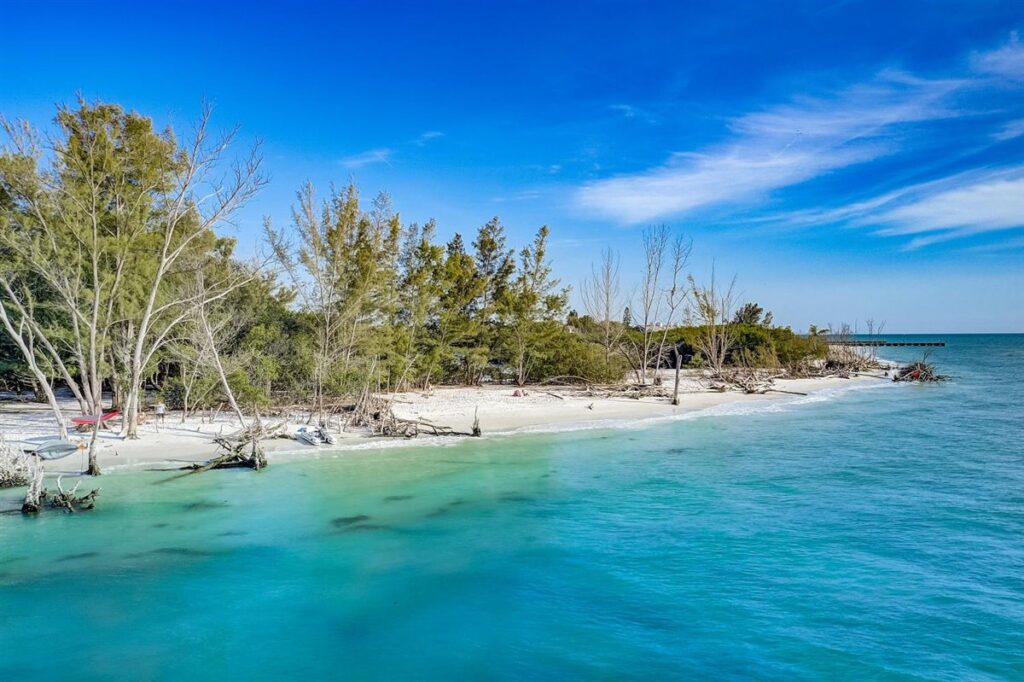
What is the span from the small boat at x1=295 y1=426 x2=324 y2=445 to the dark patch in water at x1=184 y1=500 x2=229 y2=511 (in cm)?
500

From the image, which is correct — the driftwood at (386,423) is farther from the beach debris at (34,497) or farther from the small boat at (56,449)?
the beach debris at (34,497)

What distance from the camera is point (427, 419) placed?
817 inches

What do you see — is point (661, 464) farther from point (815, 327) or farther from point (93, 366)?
point (815, 327)

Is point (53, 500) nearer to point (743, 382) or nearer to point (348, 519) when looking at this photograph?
point (348, 519)

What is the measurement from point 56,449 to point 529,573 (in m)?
12.4

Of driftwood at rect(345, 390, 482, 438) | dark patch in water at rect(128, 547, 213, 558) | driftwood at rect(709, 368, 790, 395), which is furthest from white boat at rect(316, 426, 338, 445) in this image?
driftwood at rect(709, 368, 790, 395)

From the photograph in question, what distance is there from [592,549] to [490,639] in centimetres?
311

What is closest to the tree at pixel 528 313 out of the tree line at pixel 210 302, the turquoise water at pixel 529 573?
the tree line at pixel 210 302

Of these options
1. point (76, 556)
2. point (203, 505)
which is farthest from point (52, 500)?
point (76, 556)

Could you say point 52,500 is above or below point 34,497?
below

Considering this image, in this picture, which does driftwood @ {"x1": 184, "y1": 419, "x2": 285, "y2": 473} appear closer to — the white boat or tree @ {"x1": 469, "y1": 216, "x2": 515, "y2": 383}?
the white boat

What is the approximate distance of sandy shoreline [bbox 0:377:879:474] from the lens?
49.1ft

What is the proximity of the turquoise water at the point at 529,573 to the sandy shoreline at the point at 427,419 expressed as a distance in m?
1.45

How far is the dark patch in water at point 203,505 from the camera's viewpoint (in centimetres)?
1160
